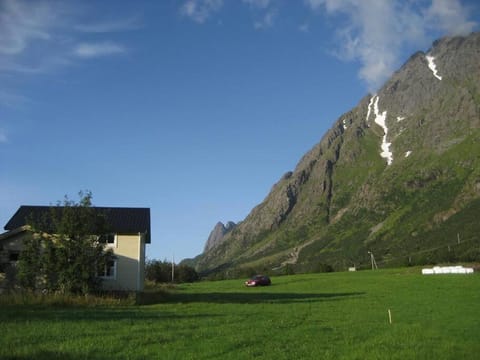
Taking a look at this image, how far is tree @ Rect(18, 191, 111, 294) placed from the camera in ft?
104

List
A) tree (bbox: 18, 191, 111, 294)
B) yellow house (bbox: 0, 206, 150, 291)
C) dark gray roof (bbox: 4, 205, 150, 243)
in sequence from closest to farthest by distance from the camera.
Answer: tree (bbox: 18, 191, 111, 294), yellow house (bbox: 0, 206, 150, 291), dark gray roof (bbox: 4, 205, 150, 243)

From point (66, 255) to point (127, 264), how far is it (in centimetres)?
942

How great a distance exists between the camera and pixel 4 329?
1752 centimetres

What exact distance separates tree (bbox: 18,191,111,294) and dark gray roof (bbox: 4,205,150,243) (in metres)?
6.62

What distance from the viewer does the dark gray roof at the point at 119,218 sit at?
136 feet

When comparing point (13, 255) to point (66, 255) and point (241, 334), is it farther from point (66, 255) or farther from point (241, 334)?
point (241, 334)

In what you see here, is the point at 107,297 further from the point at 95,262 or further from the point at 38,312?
the point at 38,312

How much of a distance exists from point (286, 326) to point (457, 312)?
986 centimetres

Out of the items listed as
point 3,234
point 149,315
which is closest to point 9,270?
point 3,234

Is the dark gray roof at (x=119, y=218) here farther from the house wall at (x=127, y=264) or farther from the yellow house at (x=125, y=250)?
Answer: the house wall at (x=127, y=264)

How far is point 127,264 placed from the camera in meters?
41.2

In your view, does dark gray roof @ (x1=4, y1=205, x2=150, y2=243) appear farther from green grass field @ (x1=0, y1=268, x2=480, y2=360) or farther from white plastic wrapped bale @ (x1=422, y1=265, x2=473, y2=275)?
white plastic wrapped bale @ (x1=422, y1=265, x2=473, y2=275)

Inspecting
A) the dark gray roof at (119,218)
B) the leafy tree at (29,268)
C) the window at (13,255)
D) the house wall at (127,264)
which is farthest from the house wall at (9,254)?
the house wall at (127,264)

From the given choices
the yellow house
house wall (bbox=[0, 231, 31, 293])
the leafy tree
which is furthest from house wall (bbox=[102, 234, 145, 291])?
the leafy tree
